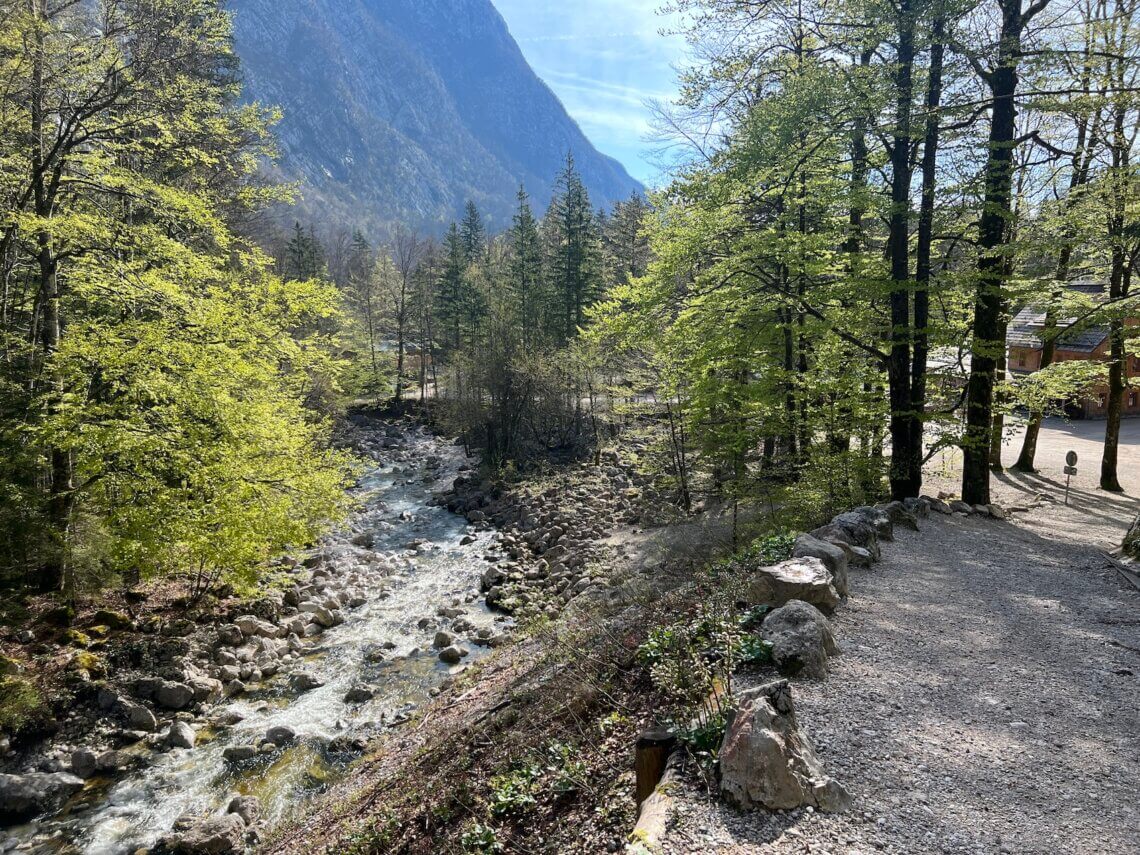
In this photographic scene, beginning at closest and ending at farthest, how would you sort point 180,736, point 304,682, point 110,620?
point 180,736, point 304,682, point 110,620

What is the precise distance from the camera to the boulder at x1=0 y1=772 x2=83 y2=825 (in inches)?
279

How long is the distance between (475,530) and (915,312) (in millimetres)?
14570

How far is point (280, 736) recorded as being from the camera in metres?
8.66

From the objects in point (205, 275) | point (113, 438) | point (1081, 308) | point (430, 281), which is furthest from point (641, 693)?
point (430, 281)

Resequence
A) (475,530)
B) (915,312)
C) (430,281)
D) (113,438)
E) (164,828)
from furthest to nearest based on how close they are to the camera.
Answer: (430,281)
(475,530)
(915,312)
(113,438)
(164,828)

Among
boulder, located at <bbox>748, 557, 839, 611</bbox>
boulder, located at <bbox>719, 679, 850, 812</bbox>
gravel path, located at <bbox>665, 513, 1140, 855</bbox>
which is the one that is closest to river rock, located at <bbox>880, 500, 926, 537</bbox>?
gravel path, located at <bbox>665, 513, 1140, 855</bbox>

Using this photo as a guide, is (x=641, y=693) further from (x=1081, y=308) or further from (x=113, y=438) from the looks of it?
(x=1081, y=308)

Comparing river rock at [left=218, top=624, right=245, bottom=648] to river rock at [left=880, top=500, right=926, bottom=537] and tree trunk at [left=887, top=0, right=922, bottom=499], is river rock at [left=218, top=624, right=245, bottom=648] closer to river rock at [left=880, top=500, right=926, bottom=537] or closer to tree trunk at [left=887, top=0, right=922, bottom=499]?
river rock at [left=880, top=500, right=926, bottom=537]

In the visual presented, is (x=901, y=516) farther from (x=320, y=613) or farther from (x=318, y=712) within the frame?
(x=320, y=613)

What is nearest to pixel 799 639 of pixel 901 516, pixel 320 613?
pixel 901 516

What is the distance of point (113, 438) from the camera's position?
842 centimetres

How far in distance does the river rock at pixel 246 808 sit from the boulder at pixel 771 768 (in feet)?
21.4

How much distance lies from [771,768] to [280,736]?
8089 mm

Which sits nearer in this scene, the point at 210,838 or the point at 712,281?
the point at 210,838
